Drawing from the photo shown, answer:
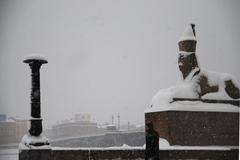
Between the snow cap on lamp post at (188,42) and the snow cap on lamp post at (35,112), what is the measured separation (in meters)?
9.91

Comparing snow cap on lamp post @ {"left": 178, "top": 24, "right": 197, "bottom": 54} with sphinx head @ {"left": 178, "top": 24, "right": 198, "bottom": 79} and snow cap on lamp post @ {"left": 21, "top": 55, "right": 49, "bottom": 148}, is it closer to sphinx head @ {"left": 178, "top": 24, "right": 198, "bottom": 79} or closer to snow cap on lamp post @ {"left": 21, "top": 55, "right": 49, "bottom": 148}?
sphinx head @ {"left": 178, "top": 24, "right": 198, "bottom": 79}

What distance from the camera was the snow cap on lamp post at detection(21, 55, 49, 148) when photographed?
962cm

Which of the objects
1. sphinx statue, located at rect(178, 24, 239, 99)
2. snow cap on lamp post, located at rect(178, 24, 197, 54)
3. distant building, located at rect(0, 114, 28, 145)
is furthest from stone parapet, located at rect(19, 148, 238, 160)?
distant building, located at rect(0, 114, 28, 145)

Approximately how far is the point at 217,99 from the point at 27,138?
10.8 metres

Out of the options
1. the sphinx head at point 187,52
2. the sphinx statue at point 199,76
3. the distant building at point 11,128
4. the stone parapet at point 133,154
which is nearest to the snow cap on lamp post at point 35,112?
the stone parapet at point 133,154

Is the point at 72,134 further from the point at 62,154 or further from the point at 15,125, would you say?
the point at 62,154

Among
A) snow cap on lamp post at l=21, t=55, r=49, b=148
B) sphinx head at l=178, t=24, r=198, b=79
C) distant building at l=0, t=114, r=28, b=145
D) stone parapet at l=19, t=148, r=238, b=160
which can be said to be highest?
sphinx head at l=178, t=24, r=198, b=79

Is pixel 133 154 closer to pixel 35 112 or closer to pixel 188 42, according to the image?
pixel 35 112

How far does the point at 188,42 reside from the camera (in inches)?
737

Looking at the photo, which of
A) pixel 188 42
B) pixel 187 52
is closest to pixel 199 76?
pixel 187 52

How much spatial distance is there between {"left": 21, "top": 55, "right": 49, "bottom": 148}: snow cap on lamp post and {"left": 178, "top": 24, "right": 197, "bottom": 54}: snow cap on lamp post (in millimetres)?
9909

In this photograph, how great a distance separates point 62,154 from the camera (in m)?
13.5

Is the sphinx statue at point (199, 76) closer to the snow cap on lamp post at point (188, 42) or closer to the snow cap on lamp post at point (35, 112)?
the snow cap on lamp post at point (188, 42)

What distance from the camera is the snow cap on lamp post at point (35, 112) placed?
31.6 feet
